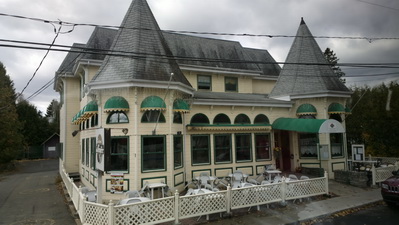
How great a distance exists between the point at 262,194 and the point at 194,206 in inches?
117

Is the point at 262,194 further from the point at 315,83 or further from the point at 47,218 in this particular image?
the point at 315,83

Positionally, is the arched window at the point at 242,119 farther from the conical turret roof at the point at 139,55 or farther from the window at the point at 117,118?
the window at the point at 117,118

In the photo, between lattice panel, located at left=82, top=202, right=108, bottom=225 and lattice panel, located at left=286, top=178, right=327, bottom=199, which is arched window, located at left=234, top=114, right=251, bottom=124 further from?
lattice panel, located at left=82, top=202, right=108, bottom=225

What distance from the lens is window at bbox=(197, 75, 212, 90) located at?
60.0 feet

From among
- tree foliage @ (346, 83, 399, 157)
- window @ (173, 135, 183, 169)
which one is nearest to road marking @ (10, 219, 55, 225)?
window @ (173, 135, 183, 169)

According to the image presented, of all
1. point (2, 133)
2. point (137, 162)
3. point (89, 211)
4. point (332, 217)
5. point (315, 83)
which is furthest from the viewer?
point (2, 133)

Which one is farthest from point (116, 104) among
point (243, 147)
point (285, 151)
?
point (285, 151)

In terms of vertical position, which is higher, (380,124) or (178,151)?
(380,124)

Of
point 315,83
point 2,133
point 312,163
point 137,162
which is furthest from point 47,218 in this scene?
point 2,133

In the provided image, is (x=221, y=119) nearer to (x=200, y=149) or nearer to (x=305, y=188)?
(x=200, y=149)

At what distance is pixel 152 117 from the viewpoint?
1161 centimetres

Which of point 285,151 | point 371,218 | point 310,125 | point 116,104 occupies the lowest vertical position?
point 371,218

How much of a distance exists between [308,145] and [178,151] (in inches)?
353

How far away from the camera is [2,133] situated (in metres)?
28.6
